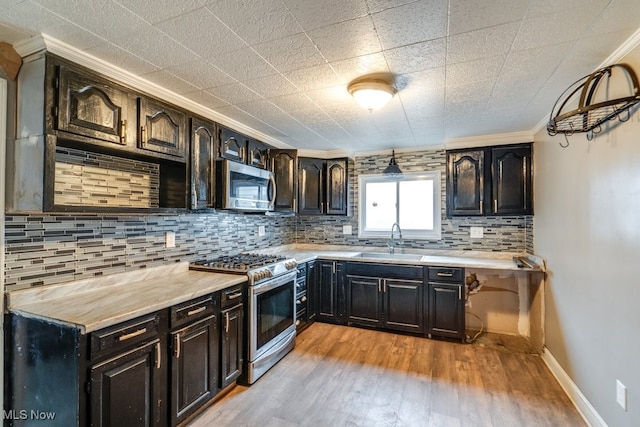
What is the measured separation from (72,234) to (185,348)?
100 centimetres

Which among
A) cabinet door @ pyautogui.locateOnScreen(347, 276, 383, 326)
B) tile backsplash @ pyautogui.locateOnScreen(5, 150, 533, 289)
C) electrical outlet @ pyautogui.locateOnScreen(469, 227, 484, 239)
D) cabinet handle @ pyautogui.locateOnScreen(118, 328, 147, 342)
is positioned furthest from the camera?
electrical outlet @ pyautogui.locateOnScreen(469, 227, 484, 239)

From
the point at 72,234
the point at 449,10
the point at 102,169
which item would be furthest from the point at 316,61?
the point at 72,234

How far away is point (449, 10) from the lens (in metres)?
1.31

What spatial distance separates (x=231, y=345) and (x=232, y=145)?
1727 millimetres

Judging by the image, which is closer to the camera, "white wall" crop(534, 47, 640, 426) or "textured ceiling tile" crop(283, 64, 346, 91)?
"white wall" crop(534, 47, 640, 426)

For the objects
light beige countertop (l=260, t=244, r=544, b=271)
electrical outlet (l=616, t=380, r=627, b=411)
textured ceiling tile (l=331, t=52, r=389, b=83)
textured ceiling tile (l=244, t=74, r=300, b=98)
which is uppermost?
textured ceiling tile (l=244, t=74, r=300, b=98)

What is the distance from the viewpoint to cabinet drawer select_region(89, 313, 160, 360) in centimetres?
139

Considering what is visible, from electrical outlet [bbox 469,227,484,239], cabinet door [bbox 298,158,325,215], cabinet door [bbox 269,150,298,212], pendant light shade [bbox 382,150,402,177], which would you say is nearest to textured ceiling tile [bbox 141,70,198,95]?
cabinet door [bbox 269,150,298,212]

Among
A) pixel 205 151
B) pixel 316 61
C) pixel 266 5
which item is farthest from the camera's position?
pixel 205 151

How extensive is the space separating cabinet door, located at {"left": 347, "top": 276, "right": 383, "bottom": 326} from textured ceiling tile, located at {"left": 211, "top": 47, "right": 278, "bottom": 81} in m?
2.41

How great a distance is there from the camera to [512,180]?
317 cm

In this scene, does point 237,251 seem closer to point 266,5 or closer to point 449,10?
point 266,5

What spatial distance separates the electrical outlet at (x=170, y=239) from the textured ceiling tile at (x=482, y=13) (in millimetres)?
2399

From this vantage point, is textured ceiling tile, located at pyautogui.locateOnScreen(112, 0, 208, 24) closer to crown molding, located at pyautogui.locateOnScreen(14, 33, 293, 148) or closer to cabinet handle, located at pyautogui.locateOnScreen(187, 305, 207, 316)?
crown molding, located at pyautogui.locateOnScreen(14, 33, 293, 148)
